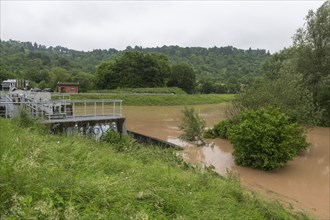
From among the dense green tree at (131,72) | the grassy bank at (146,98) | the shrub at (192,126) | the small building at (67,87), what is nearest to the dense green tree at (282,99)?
the shrub at (192,126)

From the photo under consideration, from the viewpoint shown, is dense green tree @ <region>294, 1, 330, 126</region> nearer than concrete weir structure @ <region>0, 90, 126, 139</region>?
No

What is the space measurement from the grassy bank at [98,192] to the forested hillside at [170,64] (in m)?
19.7

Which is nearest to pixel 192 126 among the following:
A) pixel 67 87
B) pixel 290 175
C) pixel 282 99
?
pixel 282 99

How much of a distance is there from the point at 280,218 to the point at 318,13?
31.3 meters

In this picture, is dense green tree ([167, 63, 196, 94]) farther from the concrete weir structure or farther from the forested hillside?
the concrete weir structure

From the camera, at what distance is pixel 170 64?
290 feet

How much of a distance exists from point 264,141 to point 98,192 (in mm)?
11534

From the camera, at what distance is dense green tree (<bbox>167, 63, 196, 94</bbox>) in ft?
248

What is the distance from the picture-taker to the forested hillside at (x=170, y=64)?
69.4m

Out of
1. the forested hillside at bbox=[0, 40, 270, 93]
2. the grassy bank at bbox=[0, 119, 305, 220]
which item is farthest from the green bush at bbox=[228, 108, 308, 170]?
the forested hillside at bbox=[0, 40, 270, 93]

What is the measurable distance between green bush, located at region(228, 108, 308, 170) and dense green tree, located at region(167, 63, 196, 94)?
59.7 meters

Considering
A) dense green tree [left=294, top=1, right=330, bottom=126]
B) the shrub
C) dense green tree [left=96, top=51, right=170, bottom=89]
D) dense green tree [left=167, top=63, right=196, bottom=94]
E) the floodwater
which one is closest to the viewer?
the floodwater

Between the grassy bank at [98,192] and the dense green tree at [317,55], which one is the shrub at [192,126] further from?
the dense green tree at [317,55]

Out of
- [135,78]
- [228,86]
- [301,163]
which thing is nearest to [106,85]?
[135,78]
